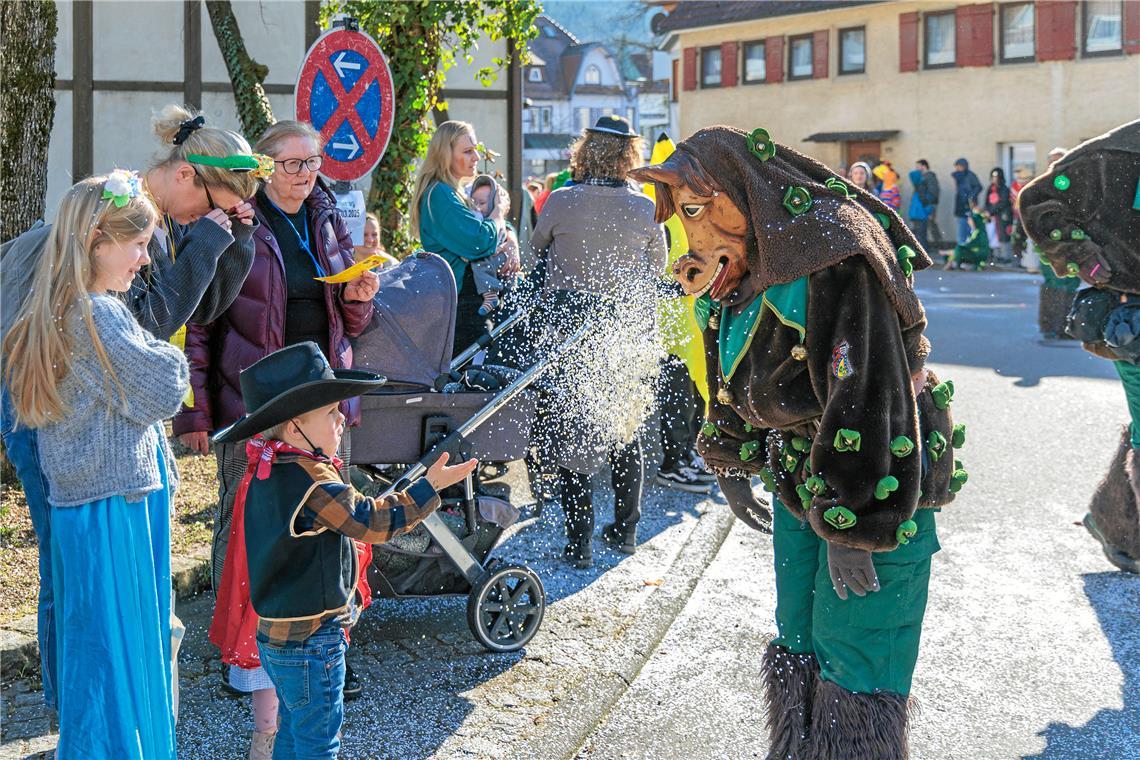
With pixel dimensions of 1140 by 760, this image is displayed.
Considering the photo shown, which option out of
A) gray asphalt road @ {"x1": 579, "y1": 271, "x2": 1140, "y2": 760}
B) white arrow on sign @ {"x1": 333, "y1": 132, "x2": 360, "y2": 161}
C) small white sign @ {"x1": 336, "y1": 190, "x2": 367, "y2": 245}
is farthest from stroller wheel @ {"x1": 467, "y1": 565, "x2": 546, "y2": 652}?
small white sign @ {"x1": 336, "y1": 190, "x2": 367, "y2": 245}

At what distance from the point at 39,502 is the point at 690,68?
40431mm

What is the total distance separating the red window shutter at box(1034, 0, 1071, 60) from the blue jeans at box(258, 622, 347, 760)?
1267 inches

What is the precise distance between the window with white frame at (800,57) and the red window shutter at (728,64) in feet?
7.28

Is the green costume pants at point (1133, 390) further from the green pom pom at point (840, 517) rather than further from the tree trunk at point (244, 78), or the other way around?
the tree trunk at point (244, 78)

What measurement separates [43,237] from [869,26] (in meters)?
35.7

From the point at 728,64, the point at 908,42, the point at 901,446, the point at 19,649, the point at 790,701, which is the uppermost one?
the point at 728,64

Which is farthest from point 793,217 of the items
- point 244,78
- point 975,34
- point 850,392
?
point 975,34

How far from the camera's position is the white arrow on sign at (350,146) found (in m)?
7.83

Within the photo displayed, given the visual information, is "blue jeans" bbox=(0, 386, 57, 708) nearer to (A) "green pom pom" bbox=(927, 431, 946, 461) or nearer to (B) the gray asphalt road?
(B) the gray asphalt road

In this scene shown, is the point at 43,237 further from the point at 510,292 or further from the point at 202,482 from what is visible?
the point at 202,482

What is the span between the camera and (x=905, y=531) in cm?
350

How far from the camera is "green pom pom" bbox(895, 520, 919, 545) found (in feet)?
11.5

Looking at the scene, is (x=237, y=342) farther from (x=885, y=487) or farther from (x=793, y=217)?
(x=885, y=487)

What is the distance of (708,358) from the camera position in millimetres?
4031
